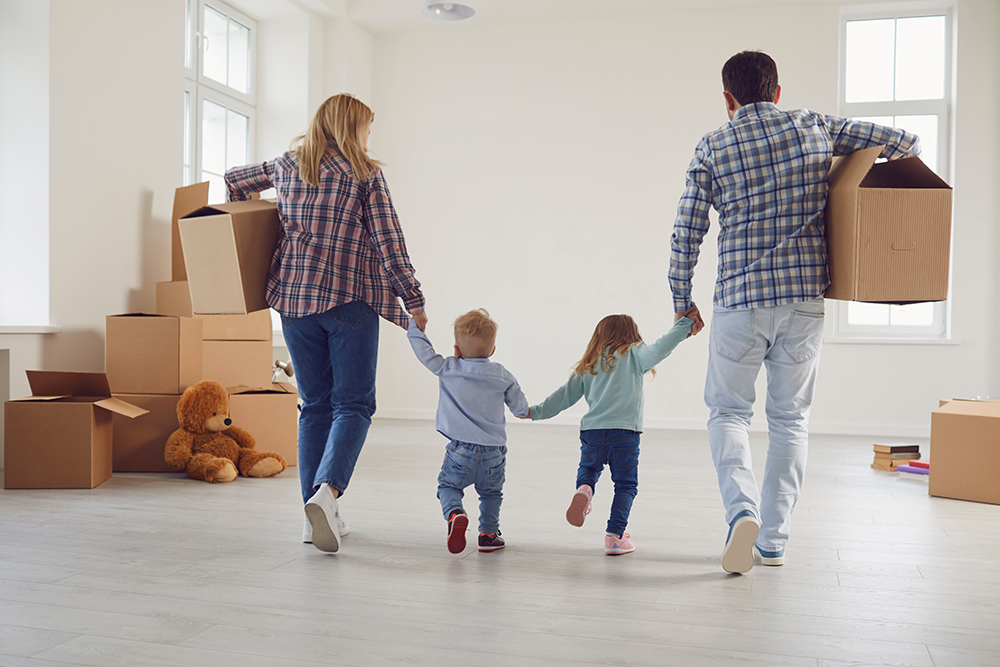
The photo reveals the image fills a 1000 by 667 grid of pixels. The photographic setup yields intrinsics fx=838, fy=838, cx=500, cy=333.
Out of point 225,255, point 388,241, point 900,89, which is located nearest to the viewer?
point 225,255

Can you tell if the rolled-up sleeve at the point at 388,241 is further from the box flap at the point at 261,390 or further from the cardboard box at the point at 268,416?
the box flap at the point at 261,390

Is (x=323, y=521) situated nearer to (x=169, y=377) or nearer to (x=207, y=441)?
(x=207, y=441)

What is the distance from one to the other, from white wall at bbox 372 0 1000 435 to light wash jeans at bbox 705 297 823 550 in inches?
125

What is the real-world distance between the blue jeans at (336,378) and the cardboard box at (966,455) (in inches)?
79.9

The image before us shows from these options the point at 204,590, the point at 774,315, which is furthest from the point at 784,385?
the point at 204,590

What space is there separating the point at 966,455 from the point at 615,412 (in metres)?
1.55

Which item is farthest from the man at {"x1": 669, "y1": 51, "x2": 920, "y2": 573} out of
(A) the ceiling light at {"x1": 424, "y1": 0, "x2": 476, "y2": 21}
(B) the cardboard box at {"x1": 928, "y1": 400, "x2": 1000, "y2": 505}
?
(A) the ceiling light at {"x1": 424, "y1": 0, "x2": 476, "y2": 21}

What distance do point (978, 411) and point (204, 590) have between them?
8.46 ft

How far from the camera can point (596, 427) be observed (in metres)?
2.04

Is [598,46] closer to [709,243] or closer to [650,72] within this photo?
[650,72]

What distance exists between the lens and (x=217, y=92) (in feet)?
15.7

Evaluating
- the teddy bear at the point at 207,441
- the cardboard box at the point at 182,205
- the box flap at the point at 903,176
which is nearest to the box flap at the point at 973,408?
the box flap at the point at 903,176

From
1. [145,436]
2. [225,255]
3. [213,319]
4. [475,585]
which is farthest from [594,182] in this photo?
[475,585]

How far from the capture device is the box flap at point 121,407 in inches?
110
